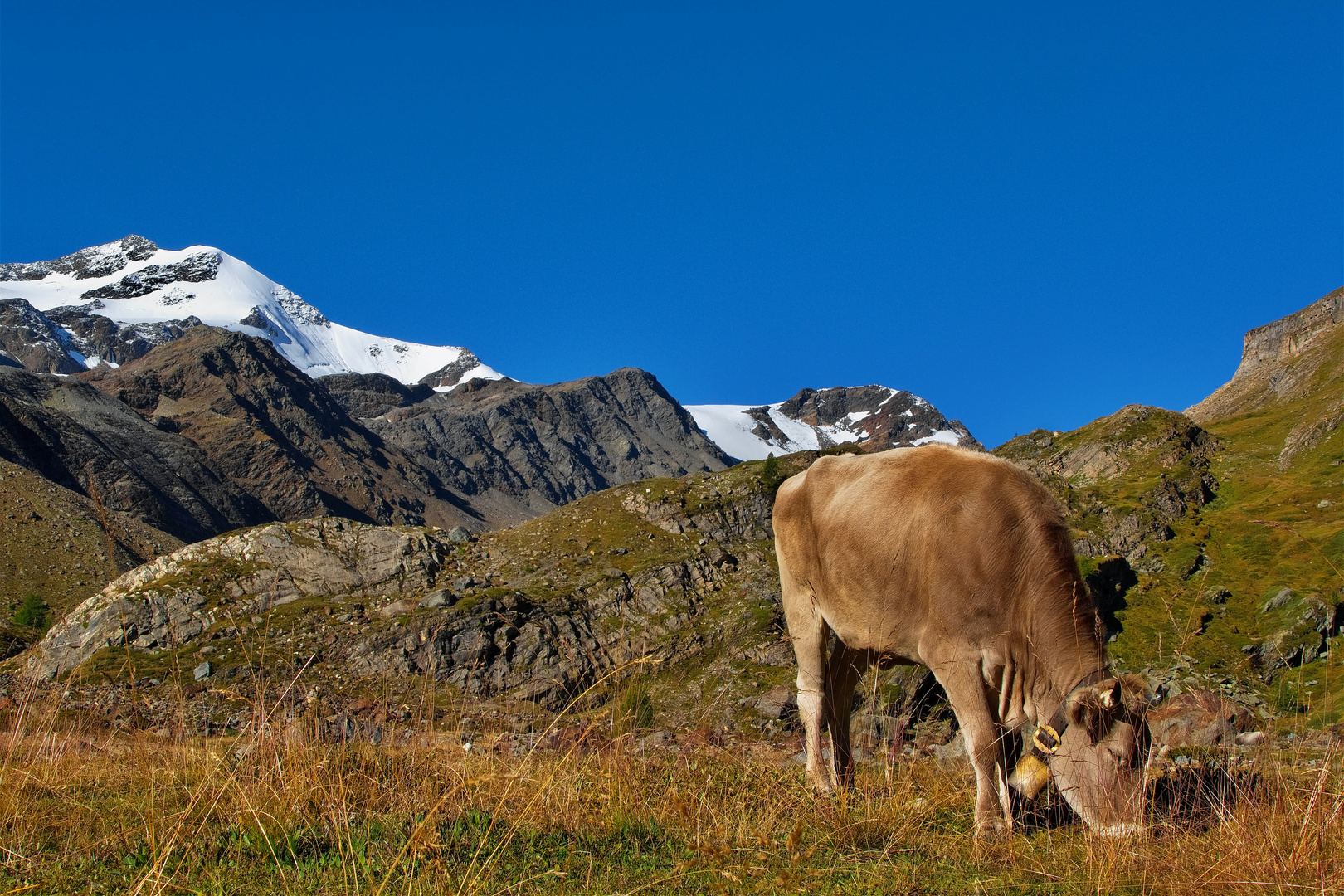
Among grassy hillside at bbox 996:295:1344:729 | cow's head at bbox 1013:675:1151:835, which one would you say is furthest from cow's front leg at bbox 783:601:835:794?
grassy hillside at bbox 996:295:1344:729

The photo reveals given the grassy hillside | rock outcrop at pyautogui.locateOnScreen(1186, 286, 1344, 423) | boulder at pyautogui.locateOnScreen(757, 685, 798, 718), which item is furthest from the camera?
rock outcrop at pyautogui.locateOnScreen(1186, 286, 1344, 423)

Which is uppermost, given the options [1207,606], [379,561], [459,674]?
[379,561]

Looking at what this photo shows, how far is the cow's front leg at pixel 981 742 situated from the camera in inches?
234

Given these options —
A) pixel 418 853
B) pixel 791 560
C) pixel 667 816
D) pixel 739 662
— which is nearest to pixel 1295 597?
pixel 739 662

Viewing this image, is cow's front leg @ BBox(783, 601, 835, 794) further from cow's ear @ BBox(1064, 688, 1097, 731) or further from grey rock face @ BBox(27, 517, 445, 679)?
grey rock face @ BBox(27, 517, 445, 679)

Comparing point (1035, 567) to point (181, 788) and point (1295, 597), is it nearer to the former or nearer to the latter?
point (181, 788)

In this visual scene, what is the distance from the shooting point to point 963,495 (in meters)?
6.95

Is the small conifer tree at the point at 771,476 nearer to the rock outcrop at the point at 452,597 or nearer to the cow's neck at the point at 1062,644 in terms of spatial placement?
the rock outcrop at the point at 452,597

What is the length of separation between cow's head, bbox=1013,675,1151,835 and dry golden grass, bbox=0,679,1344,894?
273 mm

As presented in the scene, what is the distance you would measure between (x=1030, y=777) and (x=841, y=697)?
8.11 feet

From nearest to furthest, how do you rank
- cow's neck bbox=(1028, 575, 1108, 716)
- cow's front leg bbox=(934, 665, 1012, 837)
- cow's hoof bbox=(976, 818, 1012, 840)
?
cow's hoof bbox=(976, 818, 1012, 840) < cow's front leg bbox=(934, 665, 1012, 837) < cow's neck bbox=(1028, 575, 1108, 716)

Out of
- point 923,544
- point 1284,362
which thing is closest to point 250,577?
point 923,544

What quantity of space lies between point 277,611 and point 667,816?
41.4 metres

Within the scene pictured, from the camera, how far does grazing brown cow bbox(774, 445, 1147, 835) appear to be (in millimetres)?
5957
